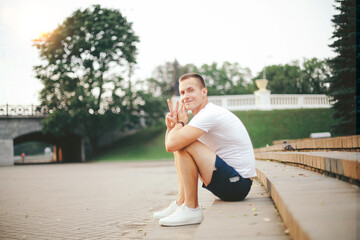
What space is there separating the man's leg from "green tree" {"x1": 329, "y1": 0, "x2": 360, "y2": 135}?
12.5 metres

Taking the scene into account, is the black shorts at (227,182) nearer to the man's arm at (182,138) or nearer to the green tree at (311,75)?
the man's arm at (182,138)

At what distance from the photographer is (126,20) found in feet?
103

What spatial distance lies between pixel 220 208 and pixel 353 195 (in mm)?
1289

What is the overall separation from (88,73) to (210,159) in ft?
92.3

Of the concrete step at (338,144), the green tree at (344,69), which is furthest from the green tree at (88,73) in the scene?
the concrete step at (338,144)

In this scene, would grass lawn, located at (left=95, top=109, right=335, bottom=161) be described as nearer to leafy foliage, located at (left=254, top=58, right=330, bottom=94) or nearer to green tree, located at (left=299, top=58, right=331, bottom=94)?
green tree, located at (left=299, top=58, right=331, bottom=94)

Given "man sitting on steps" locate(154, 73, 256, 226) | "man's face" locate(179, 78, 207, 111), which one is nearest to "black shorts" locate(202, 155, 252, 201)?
"man sitting on steps" locate(154, 73, 256, 226)

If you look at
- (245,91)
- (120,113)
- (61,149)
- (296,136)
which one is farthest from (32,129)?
(245,91)

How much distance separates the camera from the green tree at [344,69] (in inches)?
578

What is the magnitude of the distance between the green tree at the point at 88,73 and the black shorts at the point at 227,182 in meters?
25.1

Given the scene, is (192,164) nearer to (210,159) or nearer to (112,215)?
(210,159)

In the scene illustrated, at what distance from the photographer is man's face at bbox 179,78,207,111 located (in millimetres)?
3896

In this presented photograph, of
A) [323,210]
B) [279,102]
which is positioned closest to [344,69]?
[279,102]

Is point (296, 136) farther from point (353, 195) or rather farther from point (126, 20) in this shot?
point (353, 195)
